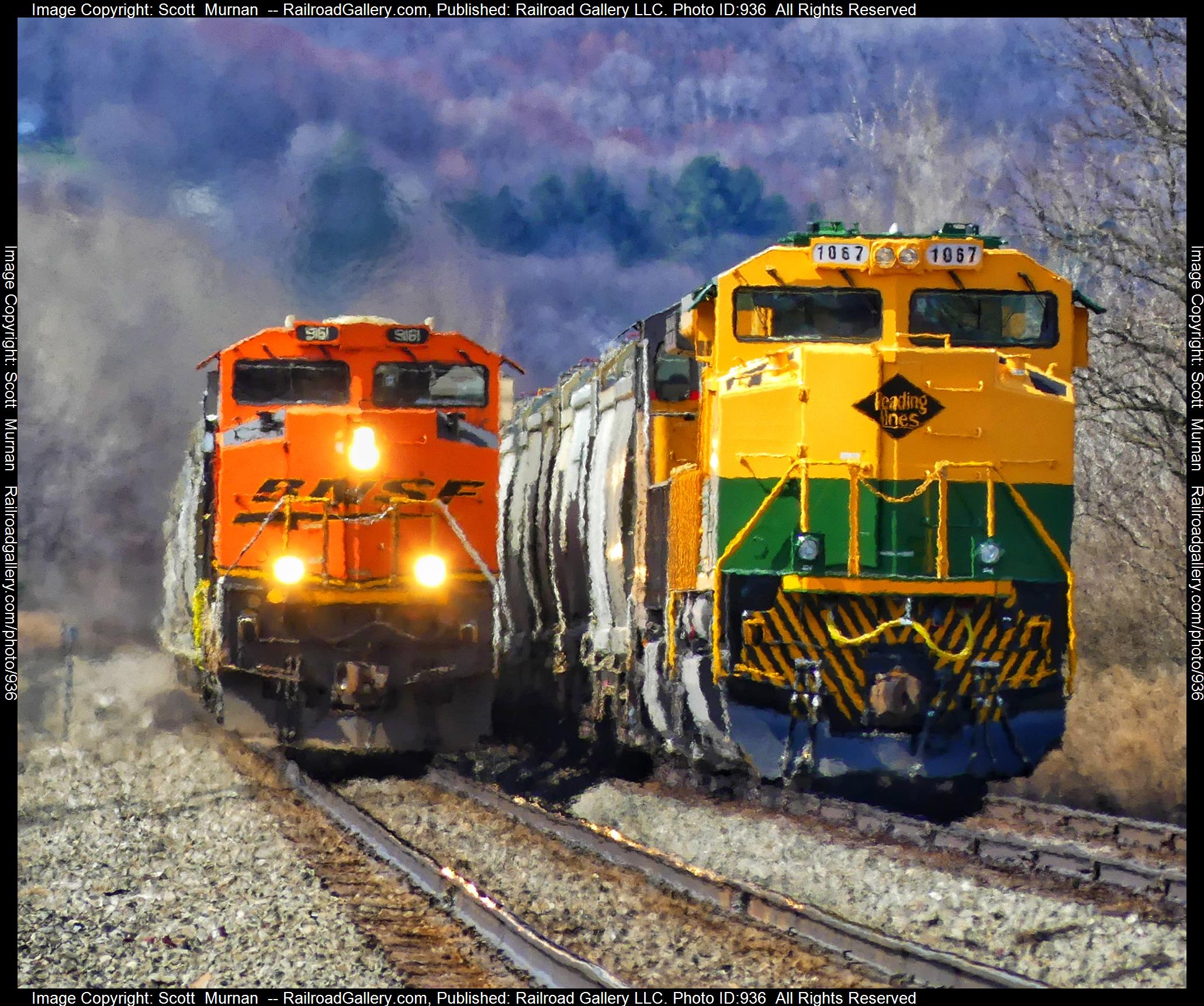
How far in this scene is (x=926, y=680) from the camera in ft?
30.8

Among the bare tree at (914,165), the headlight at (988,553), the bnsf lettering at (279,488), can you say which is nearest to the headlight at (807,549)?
the headlight at (988,553)

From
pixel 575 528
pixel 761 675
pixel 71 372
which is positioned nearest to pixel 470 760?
pixel 575 528

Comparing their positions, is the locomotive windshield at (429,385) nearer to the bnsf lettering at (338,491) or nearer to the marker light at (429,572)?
the bnsf lettering at (338,491)

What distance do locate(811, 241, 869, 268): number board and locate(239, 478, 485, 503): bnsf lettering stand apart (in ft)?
14.8

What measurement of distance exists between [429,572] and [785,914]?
6.10 m

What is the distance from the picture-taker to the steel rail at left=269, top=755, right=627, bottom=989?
6465mm

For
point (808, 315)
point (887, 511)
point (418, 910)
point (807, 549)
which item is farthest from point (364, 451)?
point (418, 910)

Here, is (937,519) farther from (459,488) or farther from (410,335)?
(410,335)

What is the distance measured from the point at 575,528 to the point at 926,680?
5.47 m

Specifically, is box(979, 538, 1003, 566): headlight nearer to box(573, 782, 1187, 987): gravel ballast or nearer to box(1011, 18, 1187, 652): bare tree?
box(573, 782, 1187, 987): gravel ballast

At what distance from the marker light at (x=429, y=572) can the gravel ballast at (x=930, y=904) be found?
2.67 meters

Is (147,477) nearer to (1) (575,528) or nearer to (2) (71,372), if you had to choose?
(2) (71,372)

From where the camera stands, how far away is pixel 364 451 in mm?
12969

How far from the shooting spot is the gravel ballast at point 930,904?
7.19 metres
